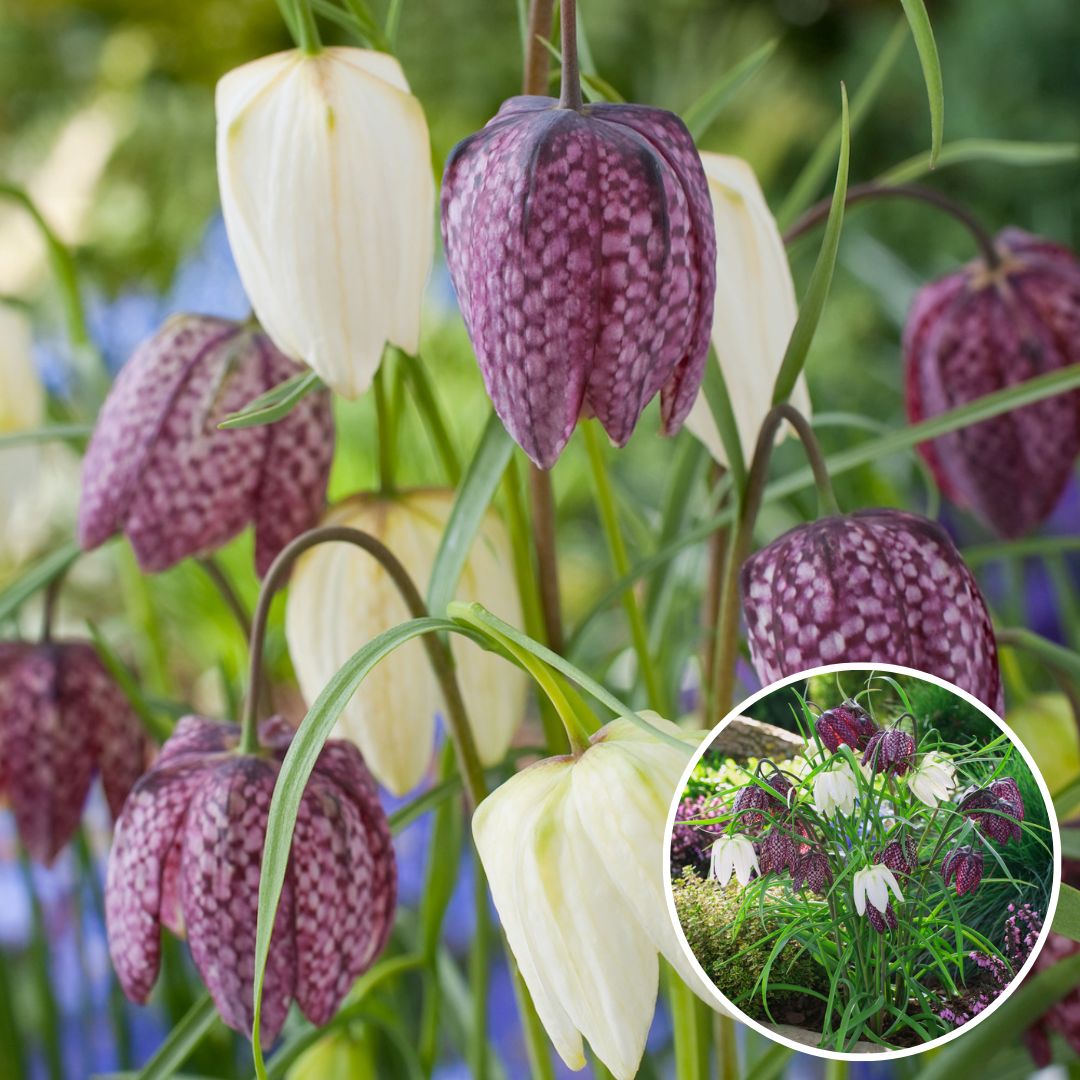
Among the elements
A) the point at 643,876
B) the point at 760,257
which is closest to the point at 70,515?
the point at 760,257

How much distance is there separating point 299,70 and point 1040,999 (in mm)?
423

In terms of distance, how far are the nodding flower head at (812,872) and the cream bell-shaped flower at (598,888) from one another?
0.05 metres

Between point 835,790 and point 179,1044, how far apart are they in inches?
12.8

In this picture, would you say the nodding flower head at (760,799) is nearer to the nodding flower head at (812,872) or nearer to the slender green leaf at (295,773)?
the nodding flower head at (812,872)

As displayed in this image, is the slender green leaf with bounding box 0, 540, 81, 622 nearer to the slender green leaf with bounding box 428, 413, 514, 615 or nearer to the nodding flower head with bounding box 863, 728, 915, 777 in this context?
the slender green leaf with bounding box 428, 413, 514, 615

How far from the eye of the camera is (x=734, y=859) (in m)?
0.36

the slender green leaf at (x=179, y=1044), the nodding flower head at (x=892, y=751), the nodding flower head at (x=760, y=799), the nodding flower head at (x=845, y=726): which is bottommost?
the slender green leaf at (x=179, y=1044)

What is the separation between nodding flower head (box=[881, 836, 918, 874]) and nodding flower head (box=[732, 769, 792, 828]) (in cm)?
3

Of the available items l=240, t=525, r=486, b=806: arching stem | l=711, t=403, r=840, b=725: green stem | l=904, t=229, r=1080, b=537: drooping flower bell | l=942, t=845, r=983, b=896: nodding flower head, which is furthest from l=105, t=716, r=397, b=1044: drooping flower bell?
l=904, t=229, r=1080, b=537: drooping flower bell

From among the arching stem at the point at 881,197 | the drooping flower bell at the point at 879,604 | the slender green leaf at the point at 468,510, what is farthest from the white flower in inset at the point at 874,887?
the arching stem at the point at 881,197

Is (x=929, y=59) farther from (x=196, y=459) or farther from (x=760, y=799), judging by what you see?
(x=196, y=459)

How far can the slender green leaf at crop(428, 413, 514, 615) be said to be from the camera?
1.71ft

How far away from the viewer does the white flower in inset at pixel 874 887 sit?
35cm

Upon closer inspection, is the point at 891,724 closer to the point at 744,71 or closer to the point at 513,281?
the point at 513,281
